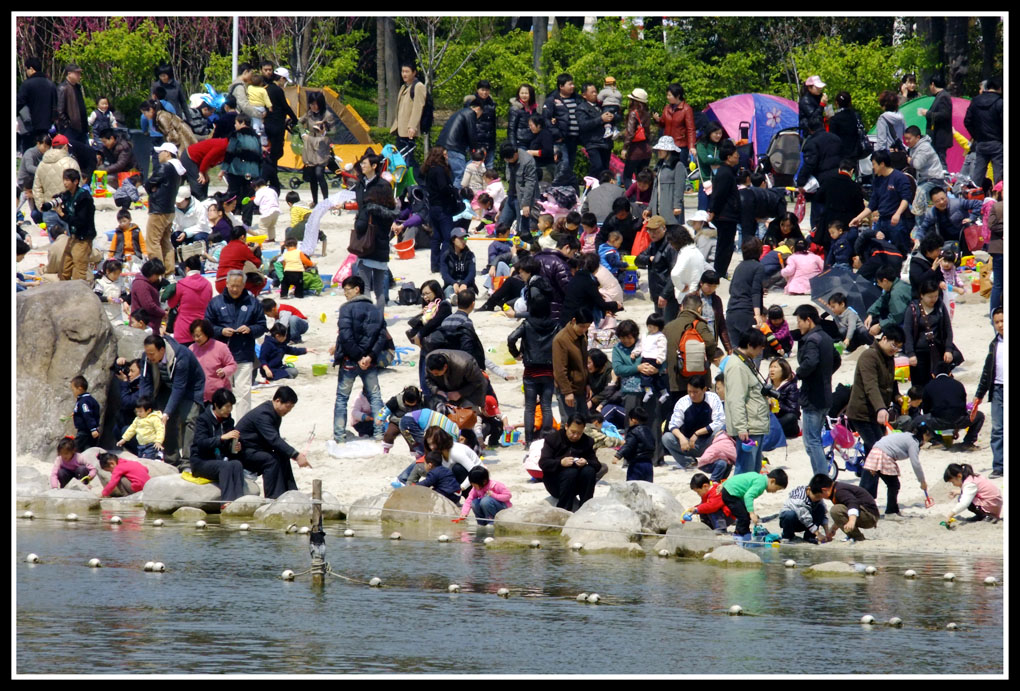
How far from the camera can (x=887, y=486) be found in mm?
12875

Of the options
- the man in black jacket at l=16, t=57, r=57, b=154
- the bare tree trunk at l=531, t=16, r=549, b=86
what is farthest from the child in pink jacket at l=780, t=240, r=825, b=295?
the bare tree trunk at l=531, t=16, r=549, b=86

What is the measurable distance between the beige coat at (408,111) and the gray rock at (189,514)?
32.2ft

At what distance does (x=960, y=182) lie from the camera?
20.2 meters

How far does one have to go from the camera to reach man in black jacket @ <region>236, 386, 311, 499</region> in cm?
1328

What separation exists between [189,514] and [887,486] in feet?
18.7

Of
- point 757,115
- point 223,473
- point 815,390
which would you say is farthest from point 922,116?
point 223,473

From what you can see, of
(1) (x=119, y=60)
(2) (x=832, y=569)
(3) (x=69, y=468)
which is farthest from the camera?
(1) (x=119, y=60)

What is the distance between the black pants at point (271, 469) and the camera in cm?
1352

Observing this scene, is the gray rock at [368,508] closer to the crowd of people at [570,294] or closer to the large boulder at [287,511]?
the large boulder at [287,511]

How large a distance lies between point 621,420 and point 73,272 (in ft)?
23.7

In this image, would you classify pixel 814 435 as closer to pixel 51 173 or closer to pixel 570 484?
pixel 570 484

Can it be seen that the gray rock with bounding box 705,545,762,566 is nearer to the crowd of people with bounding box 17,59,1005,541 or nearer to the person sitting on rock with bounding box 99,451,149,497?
the crowd of people with bounding box 17,59,1005,541

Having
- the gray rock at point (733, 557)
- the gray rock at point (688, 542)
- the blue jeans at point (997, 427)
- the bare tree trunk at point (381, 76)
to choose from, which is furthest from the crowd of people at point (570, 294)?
the bare tree trunk at point (381, 76)

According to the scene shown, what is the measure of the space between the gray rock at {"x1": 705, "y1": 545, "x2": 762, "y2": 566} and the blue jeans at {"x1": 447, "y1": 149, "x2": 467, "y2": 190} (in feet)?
→ 36.3
